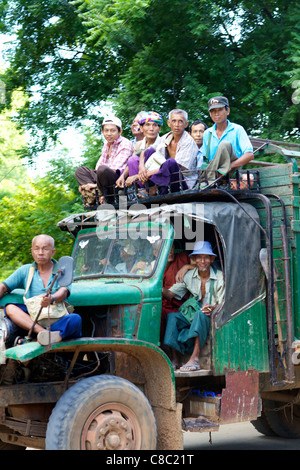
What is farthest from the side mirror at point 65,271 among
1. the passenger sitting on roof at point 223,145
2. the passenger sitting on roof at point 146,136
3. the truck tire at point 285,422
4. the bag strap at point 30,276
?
the truck tire at point 285,422

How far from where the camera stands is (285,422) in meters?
8.75

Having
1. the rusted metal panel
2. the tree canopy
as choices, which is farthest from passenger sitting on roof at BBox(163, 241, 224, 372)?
the tree canopy

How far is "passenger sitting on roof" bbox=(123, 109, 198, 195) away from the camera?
6.80m

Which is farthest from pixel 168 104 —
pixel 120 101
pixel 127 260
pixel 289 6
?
pixel 127 260

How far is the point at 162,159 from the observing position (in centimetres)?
697

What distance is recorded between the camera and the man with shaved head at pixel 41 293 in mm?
5328

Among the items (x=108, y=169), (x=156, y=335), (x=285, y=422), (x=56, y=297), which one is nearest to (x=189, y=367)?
(x=156, y=335)

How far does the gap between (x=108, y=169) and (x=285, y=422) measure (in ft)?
12.8

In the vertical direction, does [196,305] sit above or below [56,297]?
above

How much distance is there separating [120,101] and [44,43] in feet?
9.93

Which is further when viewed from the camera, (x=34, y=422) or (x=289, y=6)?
(x=289, y=6)

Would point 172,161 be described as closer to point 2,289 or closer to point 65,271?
point 65,271

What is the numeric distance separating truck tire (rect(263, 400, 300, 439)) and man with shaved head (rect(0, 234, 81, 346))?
4.05 metres

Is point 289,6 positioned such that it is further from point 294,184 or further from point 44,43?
point 294,184
